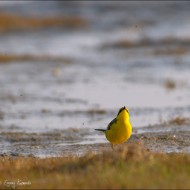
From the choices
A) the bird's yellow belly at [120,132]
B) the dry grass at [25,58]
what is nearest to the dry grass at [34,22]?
the dry grass at [25,58]

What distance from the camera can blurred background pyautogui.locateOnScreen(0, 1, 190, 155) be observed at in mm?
18516

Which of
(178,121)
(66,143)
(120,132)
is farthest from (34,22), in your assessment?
(120,132)

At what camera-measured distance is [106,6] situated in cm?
6800

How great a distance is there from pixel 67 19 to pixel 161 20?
6.78 m

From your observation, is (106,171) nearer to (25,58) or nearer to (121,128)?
(121,128)

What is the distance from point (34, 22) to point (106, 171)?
139 feet

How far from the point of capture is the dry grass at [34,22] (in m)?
48.4

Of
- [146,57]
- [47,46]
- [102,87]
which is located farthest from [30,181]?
[47,46]

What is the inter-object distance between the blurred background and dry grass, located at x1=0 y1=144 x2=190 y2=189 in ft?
14.0

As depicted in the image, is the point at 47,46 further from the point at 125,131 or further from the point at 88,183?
the point at 88,183

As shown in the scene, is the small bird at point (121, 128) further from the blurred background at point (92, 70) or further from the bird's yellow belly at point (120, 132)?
the blurred background at point (92, 70)

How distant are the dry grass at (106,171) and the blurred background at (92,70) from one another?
4273mm

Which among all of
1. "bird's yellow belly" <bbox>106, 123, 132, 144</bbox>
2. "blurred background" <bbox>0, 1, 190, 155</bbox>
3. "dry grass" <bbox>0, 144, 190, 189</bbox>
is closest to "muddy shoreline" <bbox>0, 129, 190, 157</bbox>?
"blurred background" <bbox>0, 1, 190, 155</bbox>

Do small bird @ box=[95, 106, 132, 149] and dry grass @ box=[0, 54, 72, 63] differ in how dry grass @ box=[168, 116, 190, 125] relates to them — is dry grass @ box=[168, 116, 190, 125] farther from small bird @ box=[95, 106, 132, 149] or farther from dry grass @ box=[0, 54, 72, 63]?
dry grass @ box=[0, 54, 72, 63]
